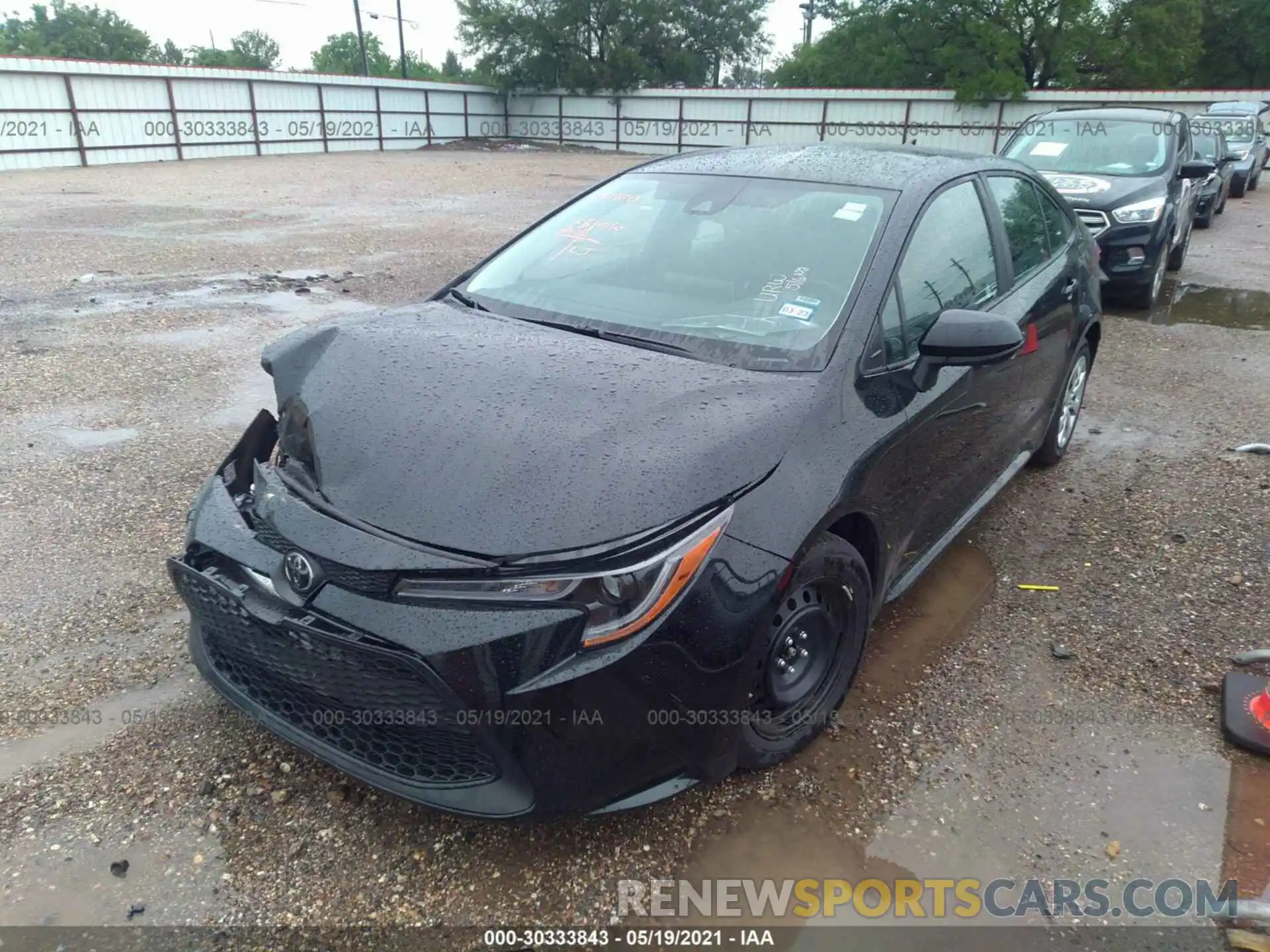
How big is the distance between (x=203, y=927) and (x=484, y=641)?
3.33 ft

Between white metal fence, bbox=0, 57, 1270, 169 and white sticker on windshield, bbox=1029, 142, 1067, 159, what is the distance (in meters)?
15.3

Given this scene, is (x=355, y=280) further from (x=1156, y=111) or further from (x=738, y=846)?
Answer: (x=1156, y=111)

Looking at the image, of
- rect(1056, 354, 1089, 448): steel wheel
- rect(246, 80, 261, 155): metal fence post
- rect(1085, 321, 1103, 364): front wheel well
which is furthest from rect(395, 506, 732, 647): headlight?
rect(246, 80, 261, 155): metal fence post

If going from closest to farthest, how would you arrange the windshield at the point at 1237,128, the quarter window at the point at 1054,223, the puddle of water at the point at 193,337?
the quarter window at the point at 1054,223 < the puddle of water at the point at 193,337 < the windshield at the point at 1237,128

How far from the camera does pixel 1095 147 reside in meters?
9.05

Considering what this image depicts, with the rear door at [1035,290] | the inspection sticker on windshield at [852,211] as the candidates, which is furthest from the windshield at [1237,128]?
the inspection sticker on windshield at [852,211]

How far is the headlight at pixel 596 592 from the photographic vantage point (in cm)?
195

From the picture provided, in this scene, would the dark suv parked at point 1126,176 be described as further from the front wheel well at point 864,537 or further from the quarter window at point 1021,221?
the front wheel well at point 864,537

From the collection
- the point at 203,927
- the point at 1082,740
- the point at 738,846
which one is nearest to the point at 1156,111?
the point at 1082,740

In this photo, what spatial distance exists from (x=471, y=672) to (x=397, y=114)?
35479 millimetres

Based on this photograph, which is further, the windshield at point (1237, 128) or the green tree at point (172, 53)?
the green tree at point (172, 53)

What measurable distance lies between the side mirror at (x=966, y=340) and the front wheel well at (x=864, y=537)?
20.9 inches

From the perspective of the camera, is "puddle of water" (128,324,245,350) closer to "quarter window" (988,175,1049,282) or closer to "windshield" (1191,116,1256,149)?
"quarter window" (988,175,1049,282)

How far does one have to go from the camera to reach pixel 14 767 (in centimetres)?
254
